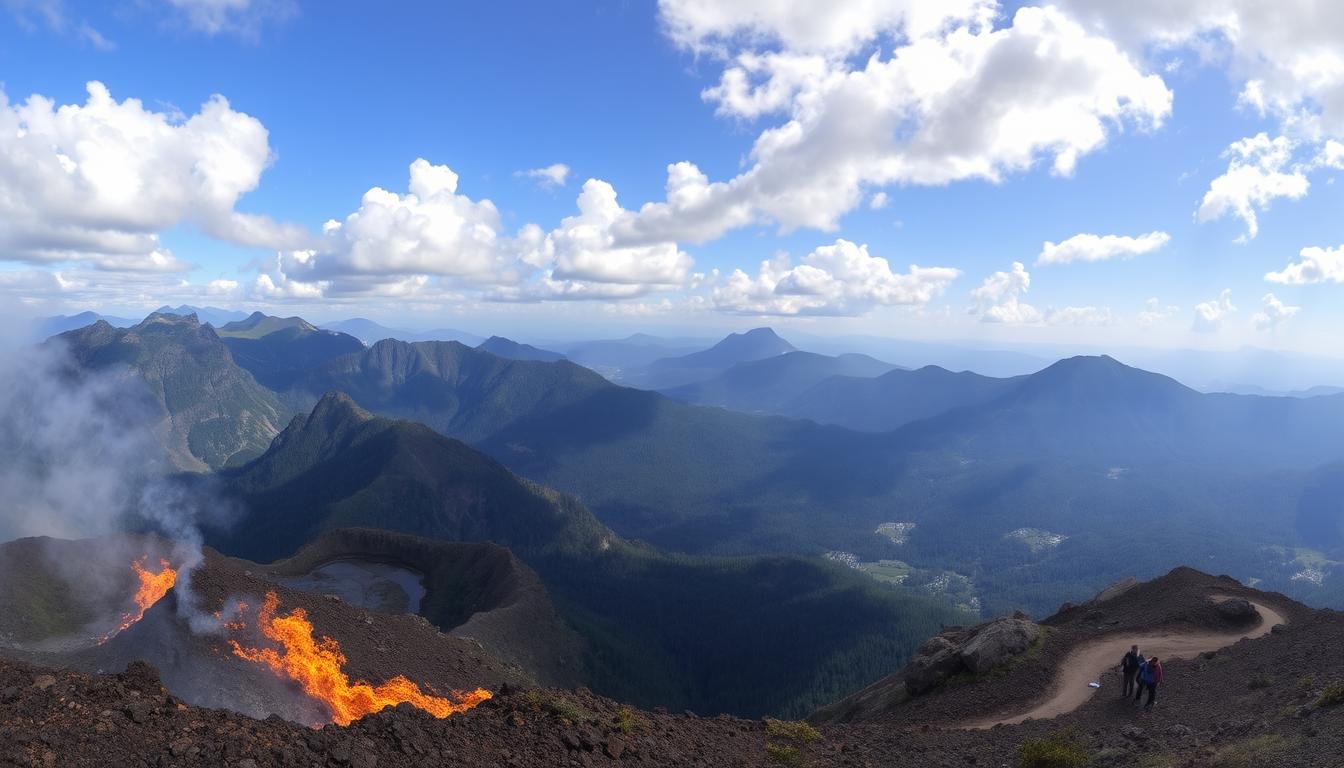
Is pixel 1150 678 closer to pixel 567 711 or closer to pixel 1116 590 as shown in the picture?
pixel 567 711

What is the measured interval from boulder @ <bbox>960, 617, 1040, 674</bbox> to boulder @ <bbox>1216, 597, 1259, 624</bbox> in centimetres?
1203

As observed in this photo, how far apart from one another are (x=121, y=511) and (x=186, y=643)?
200m

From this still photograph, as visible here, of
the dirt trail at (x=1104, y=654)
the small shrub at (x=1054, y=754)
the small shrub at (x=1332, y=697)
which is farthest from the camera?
the dirt trail at (x=1104, y=654)

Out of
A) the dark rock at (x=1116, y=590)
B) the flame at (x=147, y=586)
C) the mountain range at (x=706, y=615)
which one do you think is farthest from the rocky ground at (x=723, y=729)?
the mountain range at (x=706, y=615)

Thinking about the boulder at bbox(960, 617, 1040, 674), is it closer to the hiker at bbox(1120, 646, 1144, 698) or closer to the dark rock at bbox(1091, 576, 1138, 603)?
the hiker at bbox(1120, 646, 1144, 698)

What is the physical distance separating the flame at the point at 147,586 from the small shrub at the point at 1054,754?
6049 cm

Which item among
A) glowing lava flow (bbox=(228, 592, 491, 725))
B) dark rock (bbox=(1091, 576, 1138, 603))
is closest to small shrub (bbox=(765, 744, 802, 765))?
glowing lava flow (bbox=(228, 592, 491, 725))

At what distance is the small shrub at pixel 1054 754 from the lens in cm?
2073

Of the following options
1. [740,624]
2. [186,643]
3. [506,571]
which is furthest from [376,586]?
[740,624]

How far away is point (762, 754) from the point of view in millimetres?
23281

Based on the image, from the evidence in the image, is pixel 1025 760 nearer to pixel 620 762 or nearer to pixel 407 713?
pixel 620 762

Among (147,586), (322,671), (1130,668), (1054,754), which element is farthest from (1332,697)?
(147,586)

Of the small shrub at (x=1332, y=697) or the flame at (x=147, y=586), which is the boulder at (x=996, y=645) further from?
the flame at (x=147, y=586)

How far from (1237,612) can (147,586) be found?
83918mm
